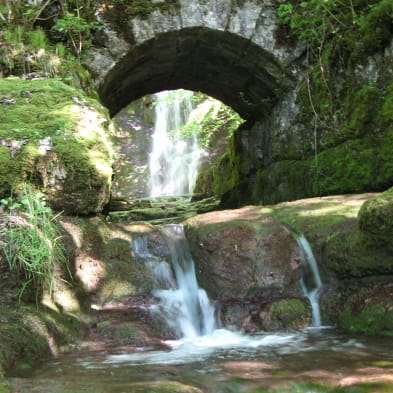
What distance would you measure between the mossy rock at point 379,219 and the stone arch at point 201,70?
369cm

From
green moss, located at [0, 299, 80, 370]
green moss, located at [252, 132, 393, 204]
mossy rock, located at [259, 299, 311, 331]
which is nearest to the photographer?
green moss, located at [0, 299, 80, 370]

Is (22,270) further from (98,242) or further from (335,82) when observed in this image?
(335,82)

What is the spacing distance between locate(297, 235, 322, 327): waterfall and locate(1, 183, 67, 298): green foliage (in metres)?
2.36

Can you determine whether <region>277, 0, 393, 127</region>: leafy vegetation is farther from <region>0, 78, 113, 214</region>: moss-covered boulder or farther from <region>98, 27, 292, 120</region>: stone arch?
<region>0, 78, 113, 214</region>: moss-covered boulder

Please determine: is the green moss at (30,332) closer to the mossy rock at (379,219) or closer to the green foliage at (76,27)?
the mossy rock at (379,219)

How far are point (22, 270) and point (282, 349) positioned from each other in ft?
6.65

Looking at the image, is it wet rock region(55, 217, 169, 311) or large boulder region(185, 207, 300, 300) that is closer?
wet rock region(55, 217, 169, 311)

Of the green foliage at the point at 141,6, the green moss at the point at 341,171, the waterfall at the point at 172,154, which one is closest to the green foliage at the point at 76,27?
the green foliage at the point at 141,6

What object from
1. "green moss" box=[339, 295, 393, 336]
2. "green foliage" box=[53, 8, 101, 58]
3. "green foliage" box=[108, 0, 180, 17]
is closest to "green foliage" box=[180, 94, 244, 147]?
"green foliage" box=[108, 0, 180, 17]

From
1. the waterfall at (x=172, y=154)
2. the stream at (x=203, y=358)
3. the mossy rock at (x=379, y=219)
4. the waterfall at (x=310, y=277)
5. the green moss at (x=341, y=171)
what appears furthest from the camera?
A: the waterfall at (x=172, y=154)

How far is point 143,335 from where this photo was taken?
3.47 meters

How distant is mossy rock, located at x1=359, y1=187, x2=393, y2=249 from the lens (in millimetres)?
3592

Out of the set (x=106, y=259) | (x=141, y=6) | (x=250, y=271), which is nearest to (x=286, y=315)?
(x=250, y=271)

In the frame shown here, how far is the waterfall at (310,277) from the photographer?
4.13m
